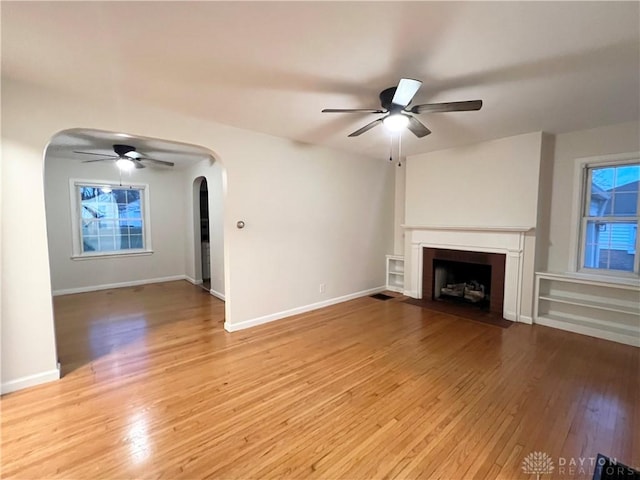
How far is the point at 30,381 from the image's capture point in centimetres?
243

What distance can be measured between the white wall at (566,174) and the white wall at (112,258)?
6747 mm

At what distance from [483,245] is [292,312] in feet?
9.68

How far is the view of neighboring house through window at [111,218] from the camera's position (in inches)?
221

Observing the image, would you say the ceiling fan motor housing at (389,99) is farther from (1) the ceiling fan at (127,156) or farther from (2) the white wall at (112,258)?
(2) the white wall at (112,258)

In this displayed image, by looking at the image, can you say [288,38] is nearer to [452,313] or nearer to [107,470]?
[107,470]

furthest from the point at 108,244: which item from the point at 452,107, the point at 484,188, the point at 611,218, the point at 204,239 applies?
the point at 611,218

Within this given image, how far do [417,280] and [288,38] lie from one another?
424cm

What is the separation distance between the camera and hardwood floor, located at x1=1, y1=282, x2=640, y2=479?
5.55ft

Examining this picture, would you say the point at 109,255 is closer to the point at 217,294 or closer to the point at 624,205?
the point at 217,294

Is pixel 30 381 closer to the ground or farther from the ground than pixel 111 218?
closer to the ground

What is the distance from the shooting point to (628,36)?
Result: 1.77 m

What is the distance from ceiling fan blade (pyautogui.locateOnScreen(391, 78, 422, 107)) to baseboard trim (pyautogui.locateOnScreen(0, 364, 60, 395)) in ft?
12.0

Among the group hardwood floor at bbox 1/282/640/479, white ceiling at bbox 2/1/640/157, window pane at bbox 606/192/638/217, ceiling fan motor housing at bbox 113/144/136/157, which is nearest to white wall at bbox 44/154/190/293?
ceiling fan motor housing at bbox 113/144/136/157

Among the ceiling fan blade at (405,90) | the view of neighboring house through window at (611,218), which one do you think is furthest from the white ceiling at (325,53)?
the view of neighboring house through window at (611,218)
